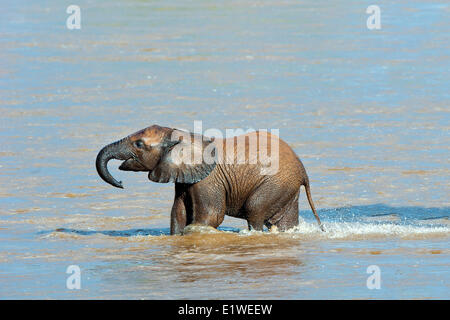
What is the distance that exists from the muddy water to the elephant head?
25.1 inches

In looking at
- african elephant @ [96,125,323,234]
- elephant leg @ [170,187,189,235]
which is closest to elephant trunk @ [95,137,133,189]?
african elephant @ [96,125,323,234]

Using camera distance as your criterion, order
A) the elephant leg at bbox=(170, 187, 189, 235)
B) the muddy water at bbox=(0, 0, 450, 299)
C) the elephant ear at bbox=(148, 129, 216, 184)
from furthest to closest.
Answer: the elephant leg at bbox=(170, 187, 189, 235) → the elephant ear at bbox=(148, 129, 216, 184) → the muddy water at bbox=(0, 0, 450, 299)

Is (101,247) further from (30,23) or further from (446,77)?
(30,23)

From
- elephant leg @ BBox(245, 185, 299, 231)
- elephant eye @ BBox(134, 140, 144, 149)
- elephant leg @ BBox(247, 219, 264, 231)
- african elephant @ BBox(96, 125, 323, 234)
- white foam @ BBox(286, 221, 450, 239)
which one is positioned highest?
elephant eye @ BBox(134, 140, 144, 149)

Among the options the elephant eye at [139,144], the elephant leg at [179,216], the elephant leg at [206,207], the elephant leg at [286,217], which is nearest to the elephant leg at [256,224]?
the elephant leg at [286,217]

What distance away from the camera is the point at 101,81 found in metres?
21.9

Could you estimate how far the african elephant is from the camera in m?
11.9

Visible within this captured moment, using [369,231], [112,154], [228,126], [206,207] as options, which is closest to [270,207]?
[206,207]

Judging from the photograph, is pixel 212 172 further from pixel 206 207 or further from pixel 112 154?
pixel 112 154

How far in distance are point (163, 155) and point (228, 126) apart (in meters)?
6.31

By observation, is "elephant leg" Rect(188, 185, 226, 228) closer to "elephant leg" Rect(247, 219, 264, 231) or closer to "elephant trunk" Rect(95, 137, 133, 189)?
"elephant leg" Rect(247, 219, 264, 231)

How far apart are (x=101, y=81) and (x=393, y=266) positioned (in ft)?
39.1

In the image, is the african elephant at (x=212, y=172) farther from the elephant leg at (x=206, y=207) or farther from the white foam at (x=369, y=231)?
the white foam at (x=369, y=231)
